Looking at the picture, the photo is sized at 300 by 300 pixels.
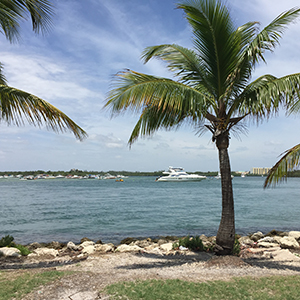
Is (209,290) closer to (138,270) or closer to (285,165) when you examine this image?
(138,270)

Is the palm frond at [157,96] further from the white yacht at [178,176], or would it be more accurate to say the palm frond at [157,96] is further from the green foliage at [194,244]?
the white yacht at [178,176]

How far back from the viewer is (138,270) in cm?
663

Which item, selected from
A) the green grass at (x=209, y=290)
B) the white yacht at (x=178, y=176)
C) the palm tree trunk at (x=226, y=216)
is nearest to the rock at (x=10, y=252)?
the green grass at (x=209, y=290)

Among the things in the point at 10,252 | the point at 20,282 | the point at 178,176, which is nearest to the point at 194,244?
the point at 20,282

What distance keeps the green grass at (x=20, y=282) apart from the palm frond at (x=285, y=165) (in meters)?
5.11

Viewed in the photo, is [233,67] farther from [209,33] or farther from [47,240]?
[47,240]

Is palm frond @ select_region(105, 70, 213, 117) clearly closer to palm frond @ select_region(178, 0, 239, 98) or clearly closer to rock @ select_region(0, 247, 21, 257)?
palm frond @ select_region(178, 0, 239, 98)

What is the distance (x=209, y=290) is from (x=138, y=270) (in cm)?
215

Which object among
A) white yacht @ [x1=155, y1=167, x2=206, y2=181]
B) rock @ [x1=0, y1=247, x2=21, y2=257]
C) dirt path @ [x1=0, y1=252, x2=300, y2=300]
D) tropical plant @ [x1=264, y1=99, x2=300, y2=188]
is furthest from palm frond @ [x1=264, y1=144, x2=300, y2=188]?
white yacht @ [x1=155, y1=167, x2=206, y2=181]

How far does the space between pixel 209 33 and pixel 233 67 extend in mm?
1090

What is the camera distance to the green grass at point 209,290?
4.69 meters

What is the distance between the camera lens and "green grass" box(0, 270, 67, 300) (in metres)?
4.73

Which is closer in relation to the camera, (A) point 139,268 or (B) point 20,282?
(B) point 20,282

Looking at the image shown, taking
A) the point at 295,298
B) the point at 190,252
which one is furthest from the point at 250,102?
the point at 190,252
